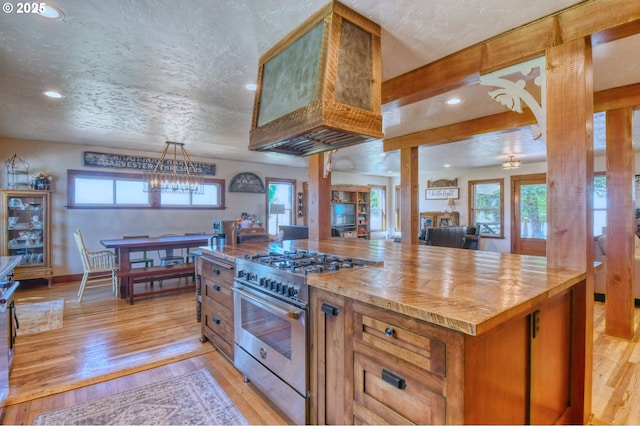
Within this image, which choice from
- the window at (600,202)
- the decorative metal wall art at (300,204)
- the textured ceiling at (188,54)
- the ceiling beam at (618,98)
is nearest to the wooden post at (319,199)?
the textured ceiling at (188,54)

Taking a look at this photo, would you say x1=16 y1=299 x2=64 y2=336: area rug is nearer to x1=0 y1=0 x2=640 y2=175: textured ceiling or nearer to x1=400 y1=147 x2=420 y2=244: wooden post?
x1=0 y1=0 x2=640 y2=175: textured ceiling

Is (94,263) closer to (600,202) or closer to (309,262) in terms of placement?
(309,262)

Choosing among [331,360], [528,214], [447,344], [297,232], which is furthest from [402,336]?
[528,214]

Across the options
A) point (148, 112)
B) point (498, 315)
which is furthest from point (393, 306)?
point (148, 112)

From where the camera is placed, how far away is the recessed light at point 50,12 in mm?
1705

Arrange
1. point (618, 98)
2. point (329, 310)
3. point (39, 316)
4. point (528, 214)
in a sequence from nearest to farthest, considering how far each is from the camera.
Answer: point (329, 310) < point (618, 98) < point (39, 316) < point (528, 214)

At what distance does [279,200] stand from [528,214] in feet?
20.5

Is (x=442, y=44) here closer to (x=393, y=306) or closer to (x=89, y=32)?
(x=393, y=306)

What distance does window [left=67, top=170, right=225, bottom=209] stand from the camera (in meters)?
5.53

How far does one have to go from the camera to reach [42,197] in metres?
5.01

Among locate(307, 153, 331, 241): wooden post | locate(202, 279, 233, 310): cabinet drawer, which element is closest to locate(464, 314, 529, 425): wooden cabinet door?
locate(202, 279, 233, 310): cabinet drawer

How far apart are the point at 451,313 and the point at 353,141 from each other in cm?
126

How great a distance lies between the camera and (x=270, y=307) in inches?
72.4

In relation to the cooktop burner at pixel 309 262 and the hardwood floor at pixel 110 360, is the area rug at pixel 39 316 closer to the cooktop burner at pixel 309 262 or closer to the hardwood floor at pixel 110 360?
the hardwood floor at pixel 110 360
